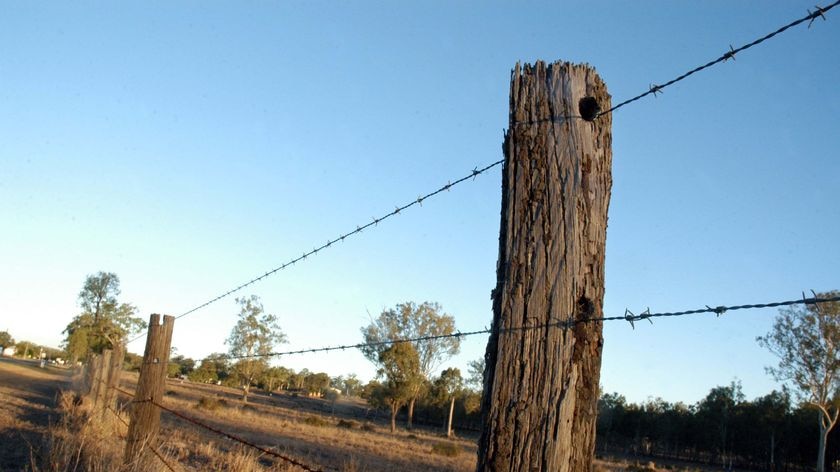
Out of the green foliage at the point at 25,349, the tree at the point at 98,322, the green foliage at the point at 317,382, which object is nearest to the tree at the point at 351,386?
Answer: the green foliage at the point at 317,382

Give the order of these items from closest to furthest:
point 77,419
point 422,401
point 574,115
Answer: point 574,115 → point 77,419 → point 422,401

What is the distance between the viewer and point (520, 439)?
2102mm

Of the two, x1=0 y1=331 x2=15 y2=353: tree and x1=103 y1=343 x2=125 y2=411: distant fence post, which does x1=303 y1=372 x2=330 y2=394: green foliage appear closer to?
x1=0 y1=331 x2=15 y2=353: tree

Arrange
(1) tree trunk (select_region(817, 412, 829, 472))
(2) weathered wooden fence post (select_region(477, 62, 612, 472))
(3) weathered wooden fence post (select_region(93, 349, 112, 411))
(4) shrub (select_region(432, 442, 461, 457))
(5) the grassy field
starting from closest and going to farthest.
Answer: (2) weathered wooden fence post (select_region(477, 62, 612, 472)), (5) the grassy field, (3) weathered wooden fence post (select_region(93, 349, 112, 411)), (4) shrub (select_region(432, 442, 461, 457)), (1) tree trunk (select_region(817, 412, 829, 472))

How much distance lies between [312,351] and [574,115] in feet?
8.22

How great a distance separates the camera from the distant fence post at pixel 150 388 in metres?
6.37

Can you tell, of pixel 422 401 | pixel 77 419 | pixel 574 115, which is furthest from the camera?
pixel 422 401

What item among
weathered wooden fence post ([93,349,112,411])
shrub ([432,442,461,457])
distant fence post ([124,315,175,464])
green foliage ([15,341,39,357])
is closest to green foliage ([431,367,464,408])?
shrub ([432,442,461,457])

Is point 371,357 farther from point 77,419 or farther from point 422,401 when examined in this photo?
point 77,419

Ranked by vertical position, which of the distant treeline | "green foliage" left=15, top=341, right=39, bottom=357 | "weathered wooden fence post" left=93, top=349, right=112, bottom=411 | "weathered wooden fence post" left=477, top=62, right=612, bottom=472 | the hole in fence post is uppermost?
the hole in fence post

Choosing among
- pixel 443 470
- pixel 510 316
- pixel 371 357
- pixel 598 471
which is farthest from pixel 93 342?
pixel 510 316

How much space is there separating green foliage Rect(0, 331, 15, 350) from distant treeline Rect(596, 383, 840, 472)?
112433mm

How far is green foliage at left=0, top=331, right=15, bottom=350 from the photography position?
11831 centimetres

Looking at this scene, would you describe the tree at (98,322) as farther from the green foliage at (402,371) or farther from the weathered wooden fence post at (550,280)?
the weathered wooden fence post at (550,280)
